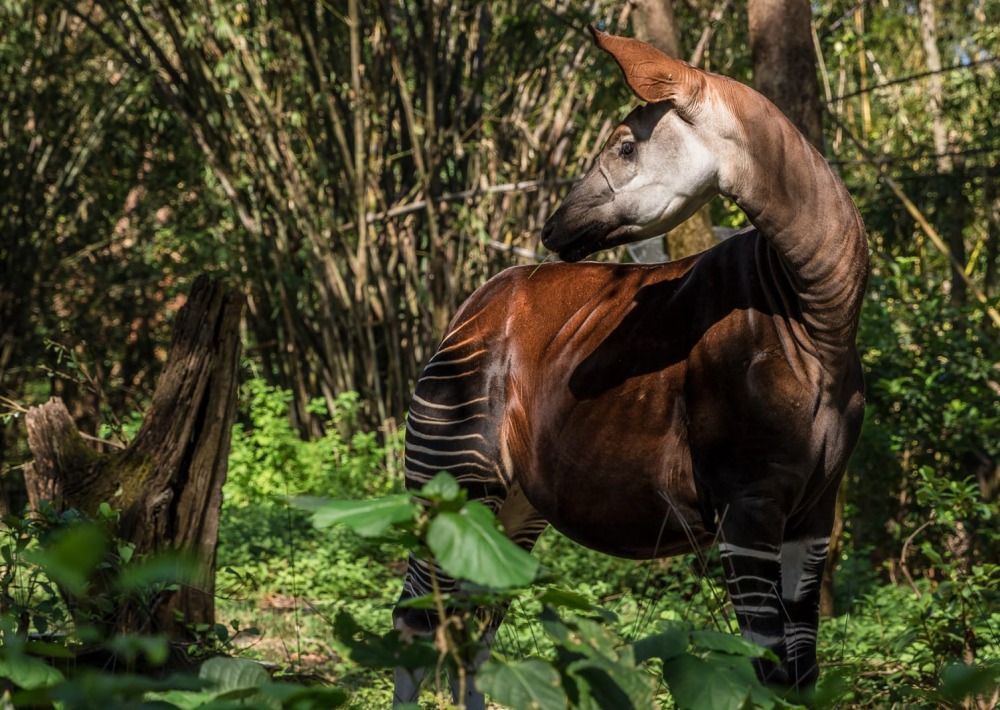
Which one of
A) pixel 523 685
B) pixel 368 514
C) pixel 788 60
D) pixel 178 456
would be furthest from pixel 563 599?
pixel 788 60

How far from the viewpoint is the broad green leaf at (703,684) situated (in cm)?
161

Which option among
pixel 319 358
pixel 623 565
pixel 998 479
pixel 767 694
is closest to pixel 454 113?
pixel 319 358

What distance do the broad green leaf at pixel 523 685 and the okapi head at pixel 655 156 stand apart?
112cm

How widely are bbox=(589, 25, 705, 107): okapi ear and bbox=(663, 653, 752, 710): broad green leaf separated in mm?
1179

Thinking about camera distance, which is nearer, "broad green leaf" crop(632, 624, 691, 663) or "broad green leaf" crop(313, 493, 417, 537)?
"broad green leaf" crop(313, 493, 417, 537)

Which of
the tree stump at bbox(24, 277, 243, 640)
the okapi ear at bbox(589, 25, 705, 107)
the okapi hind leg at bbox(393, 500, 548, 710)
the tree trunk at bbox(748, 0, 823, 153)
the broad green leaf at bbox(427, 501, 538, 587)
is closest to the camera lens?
the broad green leaf at bbox(427, 501, 538, 587)

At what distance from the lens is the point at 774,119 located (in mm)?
2375

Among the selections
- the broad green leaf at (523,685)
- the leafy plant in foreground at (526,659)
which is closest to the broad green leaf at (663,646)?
the leafy plant in foreground at (526,659)

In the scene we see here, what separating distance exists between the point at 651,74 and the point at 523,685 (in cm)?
133

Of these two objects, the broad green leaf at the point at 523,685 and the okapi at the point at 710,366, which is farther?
the okapi at the point at 710,366

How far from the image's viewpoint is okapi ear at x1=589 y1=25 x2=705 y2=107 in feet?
7.65

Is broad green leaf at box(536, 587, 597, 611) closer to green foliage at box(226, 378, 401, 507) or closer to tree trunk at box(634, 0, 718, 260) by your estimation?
tree trunk at box(634, 0, 718, 260)

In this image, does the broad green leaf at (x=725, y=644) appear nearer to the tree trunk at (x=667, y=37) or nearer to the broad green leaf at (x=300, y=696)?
the broad green leaf at (x=300, y=696)

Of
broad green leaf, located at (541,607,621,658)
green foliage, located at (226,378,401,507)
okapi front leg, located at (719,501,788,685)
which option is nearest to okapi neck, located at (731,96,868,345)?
okapi front leg, located at (719,501,788,685)
